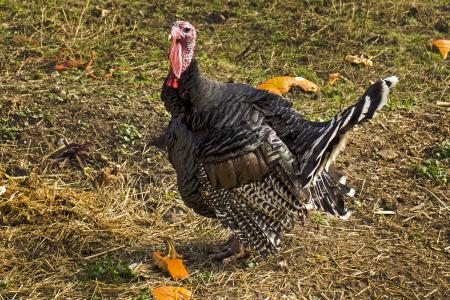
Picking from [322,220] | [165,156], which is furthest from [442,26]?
[165,156]

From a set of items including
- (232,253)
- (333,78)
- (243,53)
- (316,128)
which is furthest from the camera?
(243,53)

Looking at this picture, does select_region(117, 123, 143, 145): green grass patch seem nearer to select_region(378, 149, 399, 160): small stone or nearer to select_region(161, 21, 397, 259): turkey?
select_region(161, 21, 397, 259): turkey

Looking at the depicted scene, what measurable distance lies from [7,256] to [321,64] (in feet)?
13.9

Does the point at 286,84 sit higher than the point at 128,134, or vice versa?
the point at 286,84

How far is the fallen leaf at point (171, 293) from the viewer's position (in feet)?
15.1

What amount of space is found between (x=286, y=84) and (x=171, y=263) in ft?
9.73

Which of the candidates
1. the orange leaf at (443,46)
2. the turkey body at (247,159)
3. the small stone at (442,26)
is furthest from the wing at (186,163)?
the small stone at (442,26)

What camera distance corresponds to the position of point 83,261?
502cm

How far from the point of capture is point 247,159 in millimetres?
4676

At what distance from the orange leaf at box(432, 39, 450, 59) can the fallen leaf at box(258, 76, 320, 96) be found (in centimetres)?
172

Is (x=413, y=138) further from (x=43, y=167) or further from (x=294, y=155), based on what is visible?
(x=43, y=167)

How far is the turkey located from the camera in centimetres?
470

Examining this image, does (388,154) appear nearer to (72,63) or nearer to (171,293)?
(171,293)

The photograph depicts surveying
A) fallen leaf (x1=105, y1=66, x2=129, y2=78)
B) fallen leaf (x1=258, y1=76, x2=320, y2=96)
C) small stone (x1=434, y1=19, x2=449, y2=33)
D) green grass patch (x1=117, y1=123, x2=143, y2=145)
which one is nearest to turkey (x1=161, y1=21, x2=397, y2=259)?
green grass patch (x1=117, y1=123, x2=143, y2=145)
